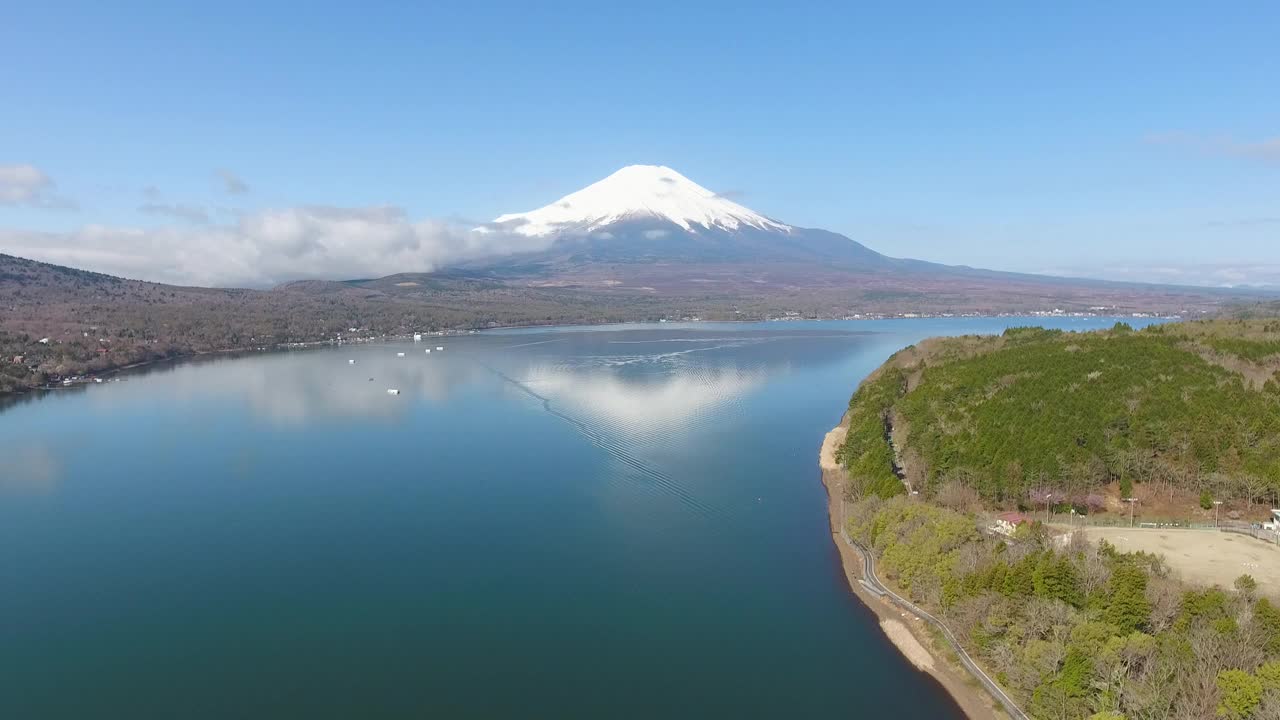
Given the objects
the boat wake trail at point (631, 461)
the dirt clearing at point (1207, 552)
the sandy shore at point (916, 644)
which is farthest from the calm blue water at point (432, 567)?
the dirt clearing at point (1207, 552)

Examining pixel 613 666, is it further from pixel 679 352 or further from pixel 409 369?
pixel 679 352

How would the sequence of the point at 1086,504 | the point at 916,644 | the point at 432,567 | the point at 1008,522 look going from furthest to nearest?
the point at 1086,504 → the point at 432,567 → the point at 1008,522 → the point at 916,644

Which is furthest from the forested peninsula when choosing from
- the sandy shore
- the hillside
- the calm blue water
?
the calm blue water

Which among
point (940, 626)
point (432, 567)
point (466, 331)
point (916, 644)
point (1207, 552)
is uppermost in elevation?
point (466, 331)

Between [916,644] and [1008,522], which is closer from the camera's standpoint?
[916,644]

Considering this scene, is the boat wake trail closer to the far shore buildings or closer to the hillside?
the hillside

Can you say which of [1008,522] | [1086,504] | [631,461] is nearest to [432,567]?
[631,461]

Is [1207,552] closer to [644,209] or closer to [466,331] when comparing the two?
[466,331]

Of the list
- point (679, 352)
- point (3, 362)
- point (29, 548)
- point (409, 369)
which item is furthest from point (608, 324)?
point (29, 548)
